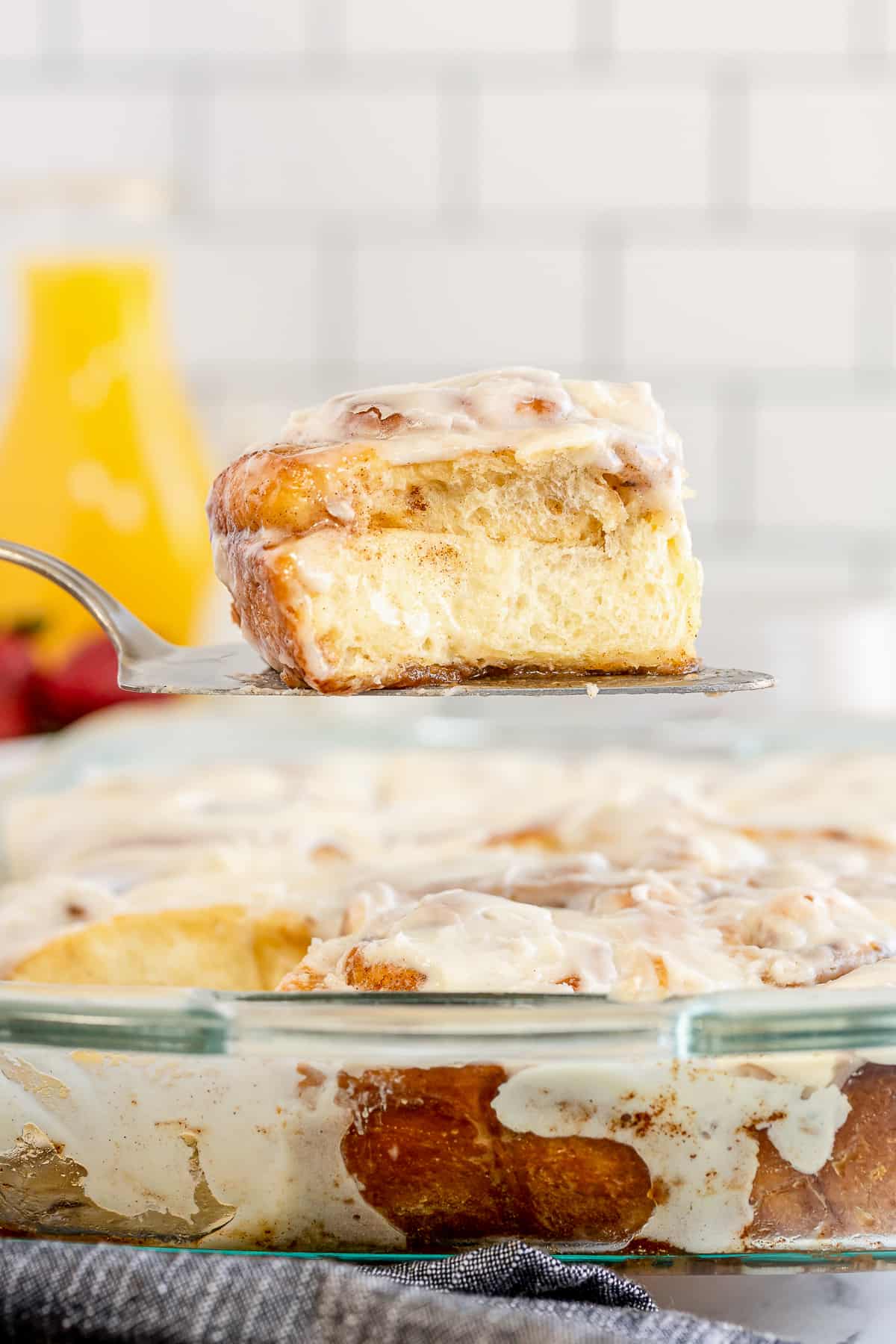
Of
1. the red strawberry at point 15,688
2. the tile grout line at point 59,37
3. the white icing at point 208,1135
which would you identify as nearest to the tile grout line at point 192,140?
the tile grout line at point 59,37

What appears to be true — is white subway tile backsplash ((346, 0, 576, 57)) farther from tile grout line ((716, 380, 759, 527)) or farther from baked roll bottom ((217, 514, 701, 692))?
baked roll bottom ((217, 514, 701, 692))

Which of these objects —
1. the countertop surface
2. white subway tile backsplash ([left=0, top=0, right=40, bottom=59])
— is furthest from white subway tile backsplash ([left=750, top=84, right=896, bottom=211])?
the countertop surface

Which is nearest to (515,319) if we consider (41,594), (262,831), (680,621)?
(41,594)

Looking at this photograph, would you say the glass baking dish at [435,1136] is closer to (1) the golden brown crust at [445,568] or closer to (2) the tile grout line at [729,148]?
(1) the golden brown crust at [445,568]

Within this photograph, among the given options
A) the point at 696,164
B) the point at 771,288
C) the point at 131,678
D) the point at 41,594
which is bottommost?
the point at 41,594

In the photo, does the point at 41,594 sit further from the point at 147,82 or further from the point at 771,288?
the point at 771,288

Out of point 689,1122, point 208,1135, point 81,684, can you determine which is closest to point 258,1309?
point 208,1135

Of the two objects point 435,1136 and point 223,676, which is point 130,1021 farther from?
point 223,676
